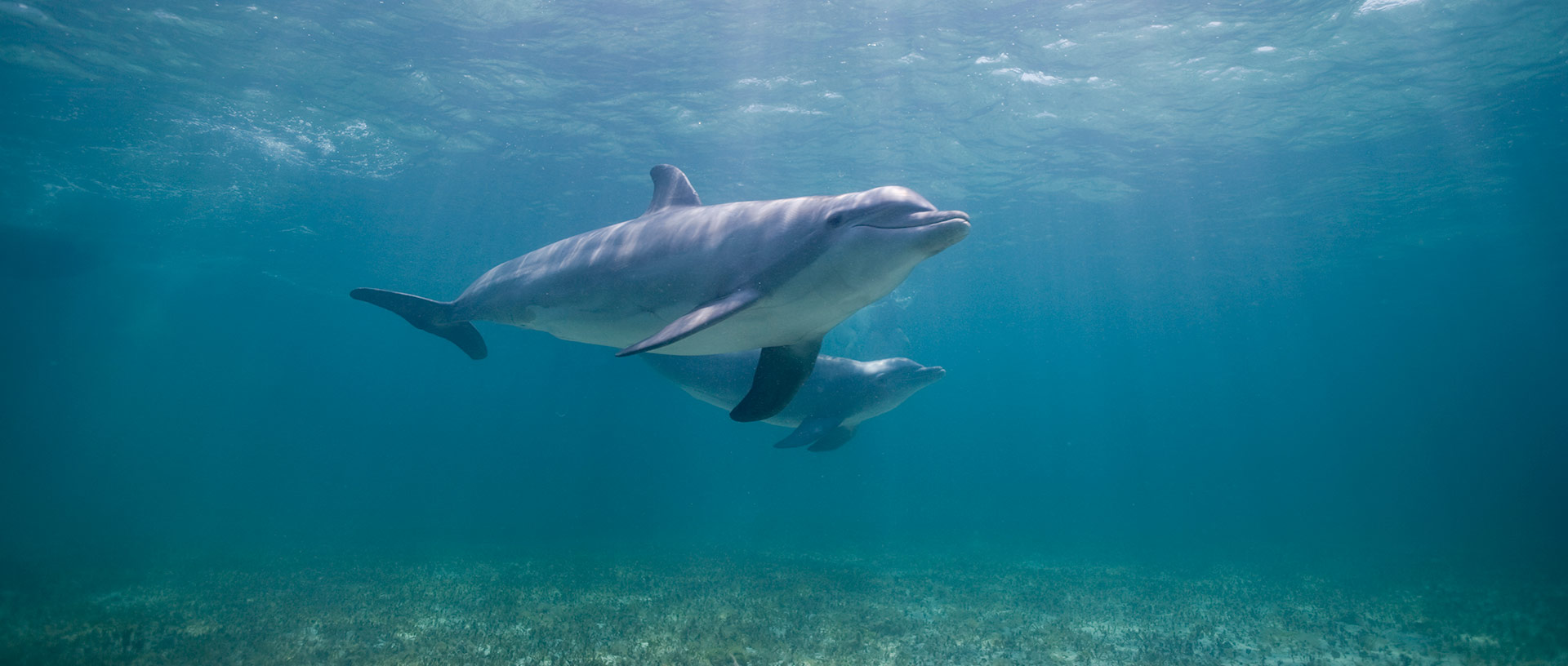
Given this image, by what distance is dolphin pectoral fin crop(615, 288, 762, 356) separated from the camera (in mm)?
2750

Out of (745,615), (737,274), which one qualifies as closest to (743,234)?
(737,274)

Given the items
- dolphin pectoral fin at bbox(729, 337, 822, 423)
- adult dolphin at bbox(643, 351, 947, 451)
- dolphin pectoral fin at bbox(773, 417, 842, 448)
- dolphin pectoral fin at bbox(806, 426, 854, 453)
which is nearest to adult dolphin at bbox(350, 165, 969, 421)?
dolphin pectoral fin at bbox(729, 337, 822, 423)

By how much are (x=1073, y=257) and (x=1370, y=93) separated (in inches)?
728

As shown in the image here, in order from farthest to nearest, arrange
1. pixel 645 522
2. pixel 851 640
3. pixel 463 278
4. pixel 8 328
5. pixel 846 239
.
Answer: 1. pixel 8 328
2. pixel 463 278
3. pixel 645 522
4. pixel 851 640
5. pixel 846 239

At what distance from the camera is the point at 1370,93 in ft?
53.0

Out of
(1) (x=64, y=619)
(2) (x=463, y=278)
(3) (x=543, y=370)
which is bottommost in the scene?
(1) (x=64, y=619)

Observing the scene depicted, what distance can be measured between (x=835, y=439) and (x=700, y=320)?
24.4 feet

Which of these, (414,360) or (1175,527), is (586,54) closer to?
(1175,527)

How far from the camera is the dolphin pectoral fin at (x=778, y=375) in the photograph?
398 centimetres

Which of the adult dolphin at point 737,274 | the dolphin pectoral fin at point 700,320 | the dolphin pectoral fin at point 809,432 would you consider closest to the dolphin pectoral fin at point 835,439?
the dolphin pectoral fin at point 809,432

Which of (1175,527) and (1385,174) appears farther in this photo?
Result: (1175,527)

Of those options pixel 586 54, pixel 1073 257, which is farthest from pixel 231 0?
pixel 1073 257

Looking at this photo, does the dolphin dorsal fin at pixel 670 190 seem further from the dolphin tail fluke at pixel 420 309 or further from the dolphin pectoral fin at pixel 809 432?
the dolphin pectoral fin at pixel 809 432

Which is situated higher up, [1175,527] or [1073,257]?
[1073,257]
